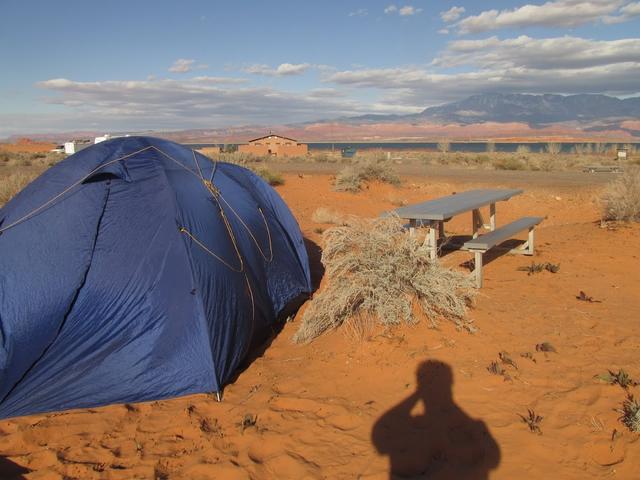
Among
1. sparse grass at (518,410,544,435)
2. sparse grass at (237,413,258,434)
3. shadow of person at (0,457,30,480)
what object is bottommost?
shadow of person at (0,457,30,480)

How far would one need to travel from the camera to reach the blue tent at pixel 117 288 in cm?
432

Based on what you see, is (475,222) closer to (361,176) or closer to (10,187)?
(361,176)

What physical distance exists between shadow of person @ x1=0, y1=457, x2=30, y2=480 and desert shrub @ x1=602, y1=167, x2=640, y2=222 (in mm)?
10783

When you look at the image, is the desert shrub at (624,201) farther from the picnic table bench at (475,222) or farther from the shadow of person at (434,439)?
the shadow of person at (434,439)

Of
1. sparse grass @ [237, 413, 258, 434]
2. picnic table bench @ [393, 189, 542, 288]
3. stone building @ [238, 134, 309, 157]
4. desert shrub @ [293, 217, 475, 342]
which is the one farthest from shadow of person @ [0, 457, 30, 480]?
stone building @ [238, 134, 309, 157]

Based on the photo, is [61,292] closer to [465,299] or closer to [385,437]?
[385,437]

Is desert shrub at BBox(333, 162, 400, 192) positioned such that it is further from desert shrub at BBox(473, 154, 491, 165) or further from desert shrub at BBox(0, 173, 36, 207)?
desert shrub at BBox(473, 154, 491, 165)

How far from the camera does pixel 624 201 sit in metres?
10.8

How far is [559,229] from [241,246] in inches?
331

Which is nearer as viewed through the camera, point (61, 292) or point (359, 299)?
point (61, 292)

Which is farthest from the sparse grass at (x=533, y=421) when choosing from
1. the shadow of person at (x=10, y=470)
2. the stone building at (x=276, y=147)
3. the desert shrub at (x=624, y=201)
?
the stone building at (x=276, y=147)

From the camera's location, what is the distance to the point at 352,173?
17156 millimetres

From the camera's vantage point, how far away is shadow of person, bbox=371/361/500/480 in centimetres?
347

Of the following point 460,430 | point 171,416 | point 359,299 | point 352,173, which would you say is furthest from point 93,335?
point 352,173
